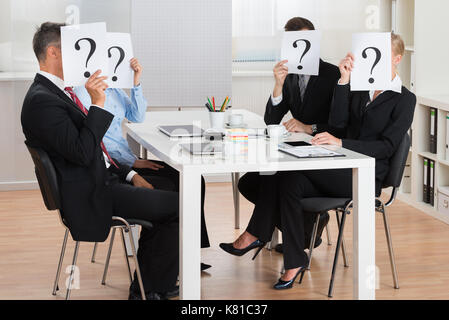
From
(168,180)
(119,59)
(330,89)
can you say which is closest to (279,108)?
(330,89)

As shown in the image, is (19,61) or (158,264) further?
(19,61)

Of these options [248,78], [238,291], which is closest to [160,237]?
[238,291]

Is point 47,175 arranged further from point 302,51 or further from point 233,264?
point 302,51

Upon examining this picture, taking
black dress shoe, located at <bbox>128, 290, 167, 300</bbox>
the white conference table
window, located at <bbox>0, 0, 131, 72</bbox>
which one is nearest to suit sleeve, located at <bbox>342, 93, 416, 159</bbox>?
the white conference table

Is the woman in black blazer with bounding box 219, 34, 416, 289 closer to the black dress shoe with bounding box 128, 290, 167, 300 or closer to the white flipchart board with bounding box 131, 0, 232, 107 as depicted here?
the black dress shoe with bounding box 128, 290, 167, 300

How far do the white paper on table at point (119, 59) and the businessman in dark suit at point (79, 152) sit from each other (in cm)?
33

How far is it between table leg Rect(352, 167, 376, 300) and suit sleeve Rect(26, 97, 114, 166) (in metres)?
0.99

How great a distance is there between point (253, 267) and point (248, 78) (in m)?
2.15

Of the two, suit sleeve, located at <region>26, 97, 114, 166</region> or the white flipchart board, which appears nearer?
suit sleeve, located at <region>26, 97, 114, 166</region>

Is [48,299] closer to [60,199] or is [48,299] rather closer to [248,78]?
[60,199]

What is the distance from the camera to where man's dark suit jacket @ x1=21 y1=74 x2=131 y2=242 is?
285 cm

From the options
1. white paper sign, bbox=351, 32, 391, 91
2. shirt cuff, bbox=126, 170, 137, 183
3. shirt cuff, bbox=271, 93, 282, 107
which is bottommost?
shirt cuff, bbox=126, 170, 137, 183

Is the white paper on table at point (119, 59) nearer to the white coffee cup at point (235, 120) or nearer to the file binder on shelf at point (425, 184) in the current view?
the white coffee cup at point (235, 120)
